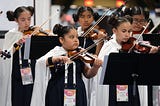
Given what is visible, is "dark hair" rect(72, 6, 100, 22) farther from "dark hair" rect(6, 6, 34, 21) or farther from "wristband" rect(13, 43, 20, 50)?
"wristband" rect(13, 43, 20, 50)

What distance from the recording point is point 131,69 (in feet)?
13.7

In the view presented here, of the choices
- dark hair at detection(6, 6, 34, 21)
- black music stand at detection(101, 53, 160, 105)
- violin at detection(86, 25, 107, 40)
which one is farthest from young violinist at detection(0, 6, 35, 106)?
black music stand at detection(101, 53, 160, 105)

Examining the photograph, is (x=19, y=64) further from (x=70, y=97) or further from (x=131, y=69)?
(x=131, y=69)

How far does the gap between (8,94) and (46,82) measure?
4.31ft

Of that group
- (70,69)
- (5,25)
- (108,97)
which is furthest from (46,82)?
(5,25)

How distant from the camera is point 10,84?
19.0ft

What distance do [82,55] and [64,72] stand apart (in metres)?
0.24

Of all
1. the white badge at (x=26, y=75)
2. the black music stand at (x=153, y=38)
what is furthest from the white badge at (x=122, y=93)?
the white badge at (x=26, y=75)

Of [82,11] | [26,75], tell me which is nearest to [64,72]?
[26,75]

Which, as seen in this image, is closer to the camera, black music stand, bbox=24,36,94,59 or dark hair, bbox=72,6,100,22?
black music stand, bbox=24,36,94,59

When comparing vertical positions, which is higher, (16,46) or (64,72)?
(16,46)

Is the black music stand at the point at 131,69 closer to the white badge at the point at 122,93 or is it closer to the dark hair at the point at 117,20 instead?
the white badge at the point at 122,93

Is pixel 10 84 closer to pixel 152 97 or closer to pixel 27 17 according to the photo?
pixel 27 17

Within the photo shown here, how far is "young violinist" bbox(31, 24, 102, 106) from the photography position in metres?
4.45
